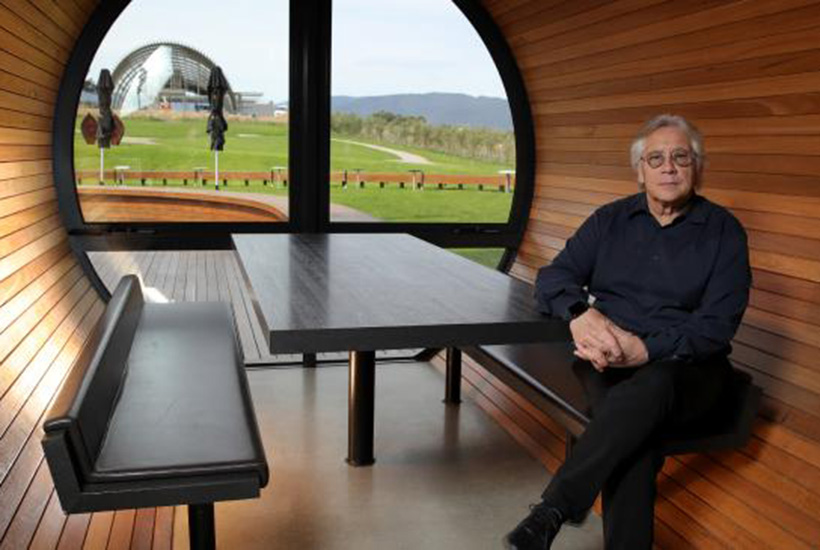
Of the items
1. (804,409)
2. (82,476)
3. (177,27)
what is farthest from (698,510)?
(177,27)

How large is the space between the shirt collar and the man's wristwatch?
1.41ft

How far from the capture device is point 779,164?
9.25 ft

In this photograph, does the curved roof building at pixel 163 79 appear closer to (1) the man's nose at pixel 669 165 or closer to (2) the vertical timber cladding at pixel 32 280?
(2) the vertical timber cladding at pixel 32 280

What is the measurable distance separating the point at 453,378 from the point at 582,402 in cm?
204

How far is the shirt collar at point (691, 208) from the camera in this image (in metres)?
2.56

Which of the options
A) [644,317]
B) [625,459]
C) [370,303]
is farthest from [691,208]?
[370,303]

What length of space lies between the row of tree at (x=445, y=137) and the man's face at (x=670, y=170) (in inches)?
104

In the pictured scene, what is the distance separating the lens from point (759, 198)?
292cm

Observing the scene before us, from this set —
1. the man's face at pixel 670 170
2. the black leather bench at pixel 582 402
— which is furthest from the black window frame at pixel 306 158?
the man's face at pixel 670 170

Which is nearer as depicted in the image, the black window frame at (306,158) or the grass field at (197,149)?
the black window frame at (306,158)

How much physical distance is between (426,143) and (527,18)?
106cm

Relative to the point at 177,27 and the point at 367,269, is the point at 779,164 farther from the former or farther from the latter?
the point at 177,27

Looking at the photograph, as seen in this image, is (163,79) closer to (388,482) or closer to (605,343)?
(388,482)

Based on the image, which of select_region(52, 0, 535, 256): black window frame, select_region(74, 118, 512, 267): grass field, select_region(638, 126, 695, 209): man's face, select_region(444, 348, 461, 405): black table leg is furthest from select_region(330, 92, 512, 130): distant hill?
select_region(638, 126, 695, 209): man's face
